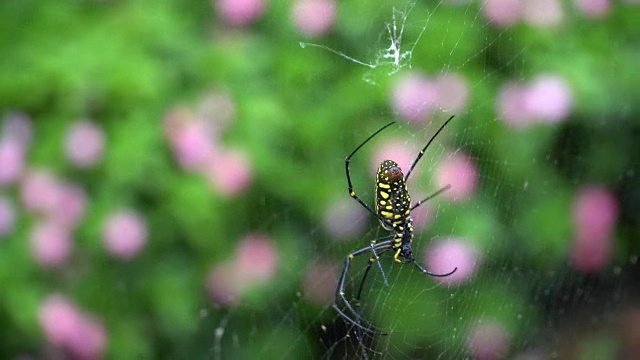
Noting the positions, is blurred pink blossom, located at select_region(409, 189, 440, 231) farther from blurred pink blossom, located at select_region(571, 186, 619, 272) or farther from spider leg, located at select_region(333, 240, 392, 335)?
blurred pink blossom, located at select_region(571, 186, 619, 272)

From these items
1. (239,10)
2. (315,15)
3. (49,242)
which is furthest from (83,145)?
(315,15)

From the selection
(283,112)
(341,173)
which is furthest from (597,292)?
(283,112)

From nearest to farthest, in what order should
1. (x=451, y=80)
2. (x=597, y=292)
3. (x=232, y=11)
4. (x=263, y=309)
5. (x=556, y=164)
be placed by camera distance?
(x=451, y=80)
(x=232, y=11)
(x=263, y=309)
(x=556, y=164)
(x=597, y=292)

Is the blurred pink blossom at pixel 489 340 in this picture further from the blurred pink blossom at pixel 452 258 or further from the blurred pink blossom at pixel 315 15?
the blurred pink blossom at pixel 315 15

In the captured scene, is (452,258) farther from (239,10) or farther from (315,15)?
(239,10)

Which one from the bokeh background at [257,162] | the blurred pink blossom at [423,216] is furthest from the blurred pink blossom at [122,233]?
the blurred pink blossom at [423,216]

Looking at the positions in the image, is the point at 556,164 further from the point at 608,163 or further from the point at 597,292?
the point at 597,292
